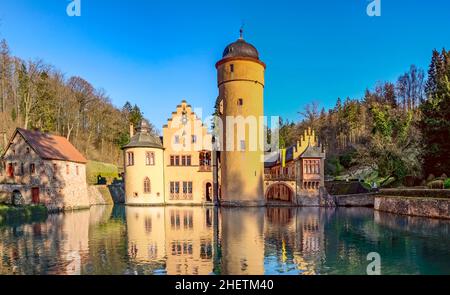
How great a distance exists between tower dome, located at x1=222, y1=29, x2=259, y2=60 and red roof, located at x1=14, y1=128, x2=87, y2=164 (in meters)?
19.3

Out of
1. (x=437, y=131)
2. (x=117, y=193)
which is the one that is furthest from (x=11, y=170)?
(x=437, y=131)

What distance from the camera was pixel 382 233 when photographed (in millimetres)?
17344

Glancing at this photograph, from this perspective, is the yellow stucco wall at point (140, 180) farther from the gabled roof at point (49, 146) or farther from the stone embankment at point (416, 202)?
the stone embankment at point (416, 202)

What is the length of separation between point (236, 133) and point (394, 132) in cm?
2697

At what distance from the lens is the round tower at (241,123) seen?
3222 centimetres

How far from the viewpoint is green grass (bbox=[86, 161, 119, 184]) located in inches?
1677

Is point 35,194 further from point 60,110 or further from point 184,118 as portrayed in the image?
point 60,110

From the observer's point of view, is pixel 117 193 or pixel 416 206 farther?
pixel 117 193

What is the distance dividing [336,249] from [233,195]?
1988cm

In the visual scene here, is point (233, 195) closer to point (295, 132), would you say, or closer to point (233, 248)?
point (233, 248)

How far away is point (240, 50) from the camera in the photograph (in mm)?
32312

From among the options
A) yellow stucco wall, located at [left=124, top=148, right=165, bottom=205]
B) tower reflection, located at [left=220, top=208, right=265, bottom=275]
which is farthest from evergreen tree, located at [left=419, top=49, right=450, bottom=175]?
yellow stucco wall, located at [left=124, top=148, right=165, bottom=205]
